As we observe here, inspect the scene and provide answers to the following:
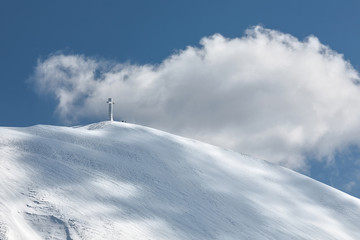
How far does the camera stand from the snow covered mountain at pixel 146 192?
28.4 metres

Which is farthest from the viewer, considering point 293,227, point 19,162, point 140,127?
point 140,127

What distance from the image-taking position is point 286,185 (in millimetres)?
44750

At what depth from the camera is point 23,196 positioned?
1135 inches

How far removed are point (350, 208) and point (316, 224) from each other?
23.6 ft

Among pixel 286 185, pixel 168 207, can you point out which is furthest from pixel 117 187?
pixel 286 185

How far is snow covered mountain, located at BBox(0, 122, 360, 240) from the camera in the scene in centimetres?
2844

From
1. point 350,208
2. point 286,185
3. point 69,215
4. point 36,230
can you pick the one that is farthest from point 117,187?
point 350,208

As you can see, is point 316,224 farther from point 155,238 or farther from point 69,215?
point 69,215

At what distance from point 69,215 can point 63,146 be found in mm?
9341

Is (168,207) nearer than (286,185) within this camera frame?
Yes

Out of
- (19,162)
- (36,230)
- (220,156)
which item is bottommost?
(36,230)

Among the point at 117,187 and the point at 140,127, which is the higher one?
the point at 140,127

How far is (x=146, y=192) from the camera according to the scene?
3397 centimetres

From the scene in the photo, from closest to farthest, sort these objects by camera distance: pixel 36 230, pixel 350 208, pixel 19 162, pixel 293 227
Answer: pixel 36 230 → pixel 19 162 → pixel 293 227 → pixel 350 208
